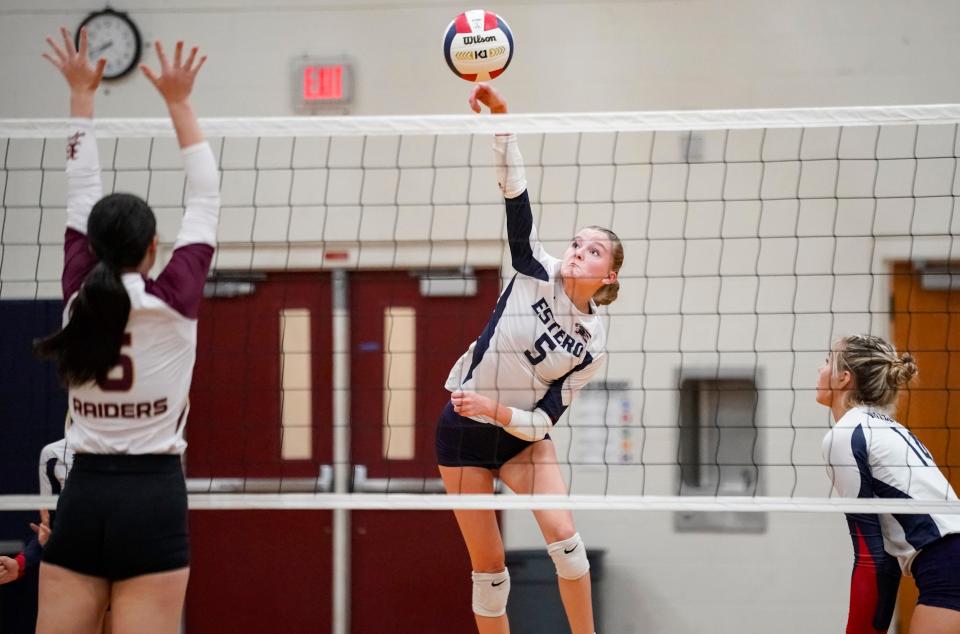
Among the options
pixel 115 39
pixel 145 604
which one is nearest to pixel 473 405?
pixel 145 604

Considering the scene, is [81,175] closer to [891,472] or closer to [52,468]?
[52,468]

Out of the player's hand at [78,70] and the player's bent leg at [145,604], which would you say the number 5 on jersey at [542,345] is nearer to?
the player's bent leg at [145,604]

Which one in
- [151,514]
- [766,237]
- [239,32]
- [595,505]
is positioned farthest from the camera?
[239,32]

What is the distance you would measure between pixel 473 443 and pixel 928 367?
141 inches

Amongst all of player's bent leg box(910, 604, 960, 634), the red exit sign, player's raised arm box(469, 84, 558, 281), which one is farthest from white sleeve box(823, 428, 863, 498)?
the red exit sign

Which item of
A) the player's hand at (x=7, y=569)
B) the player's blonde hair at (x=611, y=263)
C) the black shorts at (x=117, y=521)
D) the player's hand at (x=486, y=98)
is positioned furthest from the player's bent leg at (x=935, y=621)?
the player's hand at (x=7, y=569)

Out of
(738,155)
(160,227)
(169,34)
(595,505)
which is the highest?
(169,34)

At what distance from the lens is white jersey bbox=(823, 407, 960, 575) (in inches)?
148

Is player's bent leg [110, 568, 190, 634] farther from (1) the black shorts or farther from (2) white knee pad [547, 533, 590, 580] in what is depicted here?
(2) white knee pad [547, 533, 590, 580]

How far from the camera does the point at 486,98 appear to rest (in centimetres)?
405

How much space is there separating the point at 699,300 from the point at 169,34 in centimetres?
371

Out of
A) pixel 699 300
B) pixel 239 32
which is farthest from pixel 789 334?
pixel 239 32

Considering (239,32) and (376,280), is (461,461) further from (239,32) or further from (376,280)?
(239,32)

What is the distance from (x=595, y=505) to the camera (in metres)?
4.00
